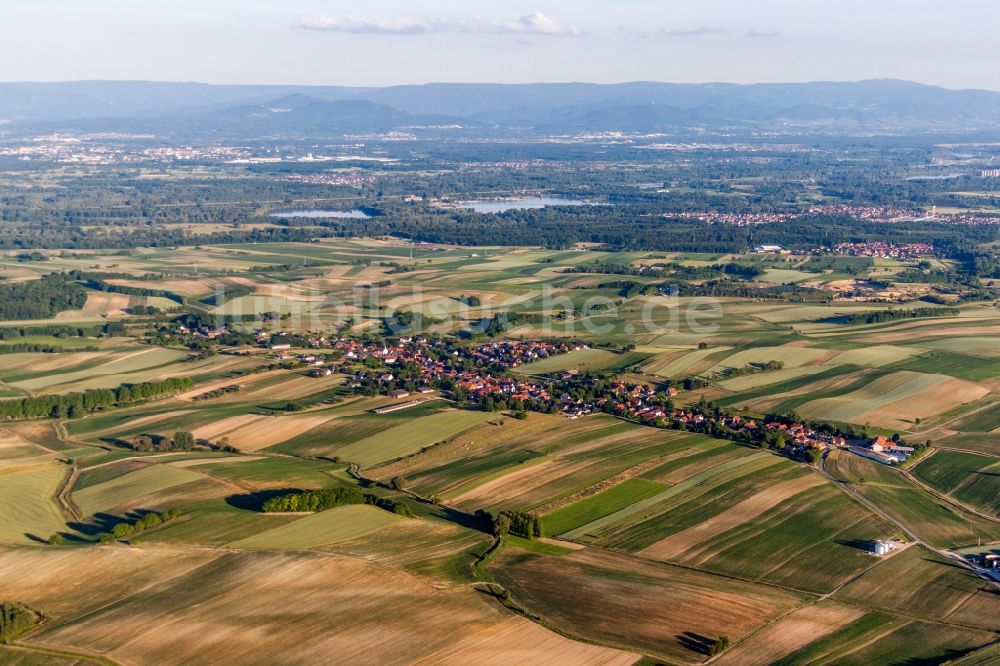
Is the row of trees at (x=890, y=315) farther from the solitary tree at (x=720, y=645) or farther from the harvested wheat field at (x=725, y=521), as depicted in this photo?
the solitary tree at (x=720, y=645)

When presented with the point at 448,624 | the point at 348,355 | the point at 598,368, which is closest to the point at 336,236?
the point at 348,355

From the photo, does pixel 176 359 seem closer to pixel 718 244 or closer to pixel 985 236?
pixel 718 244

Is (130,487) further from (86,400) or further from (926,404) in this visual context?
(926,404)

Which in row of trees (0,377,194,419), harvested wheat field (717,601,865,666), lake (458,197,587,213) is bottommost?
row of trees (0,377,194,419)

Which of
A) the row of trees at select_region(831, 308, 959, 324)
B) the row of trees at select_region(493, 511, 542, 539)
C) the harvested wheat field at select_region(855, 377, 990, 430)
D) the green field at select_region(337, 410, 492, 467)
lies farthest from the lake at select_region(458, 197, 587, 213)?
the row of trees at select_region(493, 511, 542, 539)

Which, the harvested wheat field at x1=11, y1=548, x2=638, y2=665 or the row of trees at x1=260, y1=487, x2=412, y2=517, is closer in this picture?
the harvested wheat field at x1=11, y1=548, x2=638, y2=665

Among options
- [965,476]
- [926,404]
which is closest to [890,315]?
[926,404]

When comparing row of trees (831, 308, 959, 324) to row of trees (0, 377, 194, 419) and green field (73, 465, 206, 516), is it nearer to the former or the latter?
row of trees (0, 377, 194, 419)
